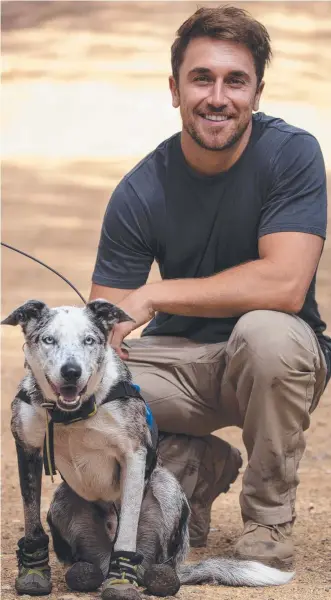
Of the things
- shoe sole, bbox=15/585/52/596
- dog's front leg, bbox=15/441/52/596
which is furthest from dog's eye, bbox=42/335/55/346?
shoe sole, bbox=15/585/52/596

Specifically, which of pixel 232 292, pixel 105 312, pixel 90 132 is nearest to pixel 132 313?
pixel 232 292

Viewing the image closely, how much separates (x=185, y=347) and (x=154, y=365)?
0.17 meters

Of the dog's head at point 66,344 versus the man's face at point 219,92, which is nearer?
the dog's head at point 66,344

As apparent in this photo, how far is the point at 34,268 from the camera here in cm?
1274

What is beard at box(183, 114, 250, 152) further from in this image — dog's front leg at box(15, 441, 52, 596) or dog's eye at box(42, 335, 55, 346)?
dog's front leg at box(15, 441, 52, 596)

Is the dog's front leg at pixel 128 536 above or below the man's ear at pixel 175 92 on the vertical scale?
below

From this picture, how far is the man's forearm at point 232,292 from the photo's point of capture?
4.92m

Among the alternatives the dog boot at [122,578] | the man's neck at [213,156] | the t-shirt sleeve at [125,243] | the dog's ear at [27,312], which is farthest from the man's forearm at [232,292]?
the dog boot at [122,578]

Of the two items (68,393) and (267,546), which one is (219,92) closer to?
(68,393)

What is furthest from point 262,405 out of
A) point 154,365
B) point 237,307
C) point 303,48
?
point 303,48

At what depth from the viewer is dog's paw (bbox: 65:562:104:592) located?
4293mm

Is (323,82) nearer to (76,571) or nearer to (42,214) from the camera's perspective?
(42,214)

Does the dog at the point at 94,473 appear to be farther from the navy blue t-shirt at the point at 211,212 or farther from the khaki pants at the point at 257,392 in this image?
the navy blue t-shirt at the point at 211,212

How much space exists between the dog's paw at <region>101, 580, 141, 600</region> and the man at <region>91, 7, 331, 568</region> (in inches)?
32.9
